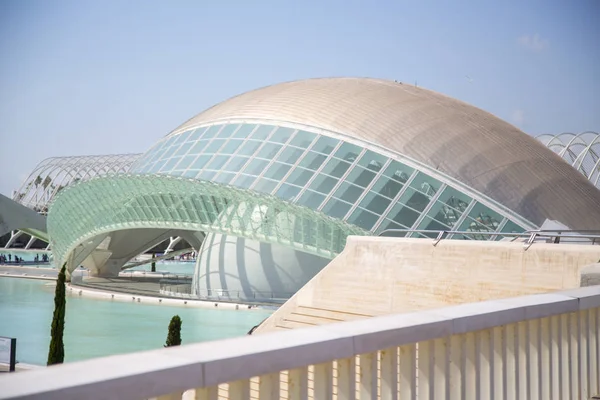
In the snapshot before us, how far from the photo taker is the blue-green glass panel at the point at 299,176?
97.4 ft

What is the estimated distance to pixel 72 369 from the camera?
9.31 feet

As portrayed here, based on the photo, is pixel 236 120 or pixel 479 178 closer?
pixel 479 178

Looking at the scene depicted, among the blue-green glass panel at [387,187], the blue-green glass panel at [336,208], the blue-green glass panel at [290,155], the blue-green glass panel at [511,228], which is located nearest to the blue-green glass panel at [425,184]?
the blue-green glass panel at [387,187]

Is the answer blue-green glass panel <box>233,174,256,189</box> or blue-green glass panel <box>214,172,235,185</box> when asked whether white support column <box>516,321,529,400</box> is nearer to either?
blue-green glass panel <box>233,174,256,189</box>

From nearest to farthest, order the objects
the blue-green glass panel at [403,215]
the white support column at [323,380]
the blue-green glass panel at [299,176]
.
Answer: the white support column at [323,380], the blue-green glass panel at [403,215], the blue-green glass panel at [299,176]

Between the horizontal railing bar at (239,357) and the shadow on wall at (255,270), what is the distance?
1131 inches

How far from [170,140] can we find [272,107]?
6353 millimetres

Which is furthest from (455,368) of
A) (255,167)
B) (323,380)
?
(255,167)

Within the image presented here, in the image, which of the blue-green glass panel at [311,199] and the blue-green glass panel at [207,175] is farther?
the blue-green glass panel at [207,175]

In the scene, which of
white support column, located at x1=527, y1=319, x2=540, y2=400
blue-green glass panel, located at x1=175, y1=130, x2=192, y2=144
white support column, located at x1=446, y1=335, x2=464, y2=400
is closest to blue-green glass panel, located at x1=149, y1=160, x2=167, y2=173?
blue-green glass panel, located at x1=175, y1=130, x2=192, y2=144

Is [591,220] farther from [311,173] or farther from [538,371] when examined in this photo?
[538,371]

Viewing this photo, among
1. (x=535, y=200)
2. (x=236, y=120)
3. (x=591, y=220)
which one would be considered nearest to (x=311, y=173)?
(x=236, y=120)

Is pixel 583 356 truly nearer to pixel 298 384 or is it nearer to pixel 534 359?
pixel 534 359

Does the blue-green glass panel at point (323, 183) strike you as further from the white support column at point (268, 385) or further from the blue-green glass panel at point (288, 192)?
the white support column at point (268, 385)
